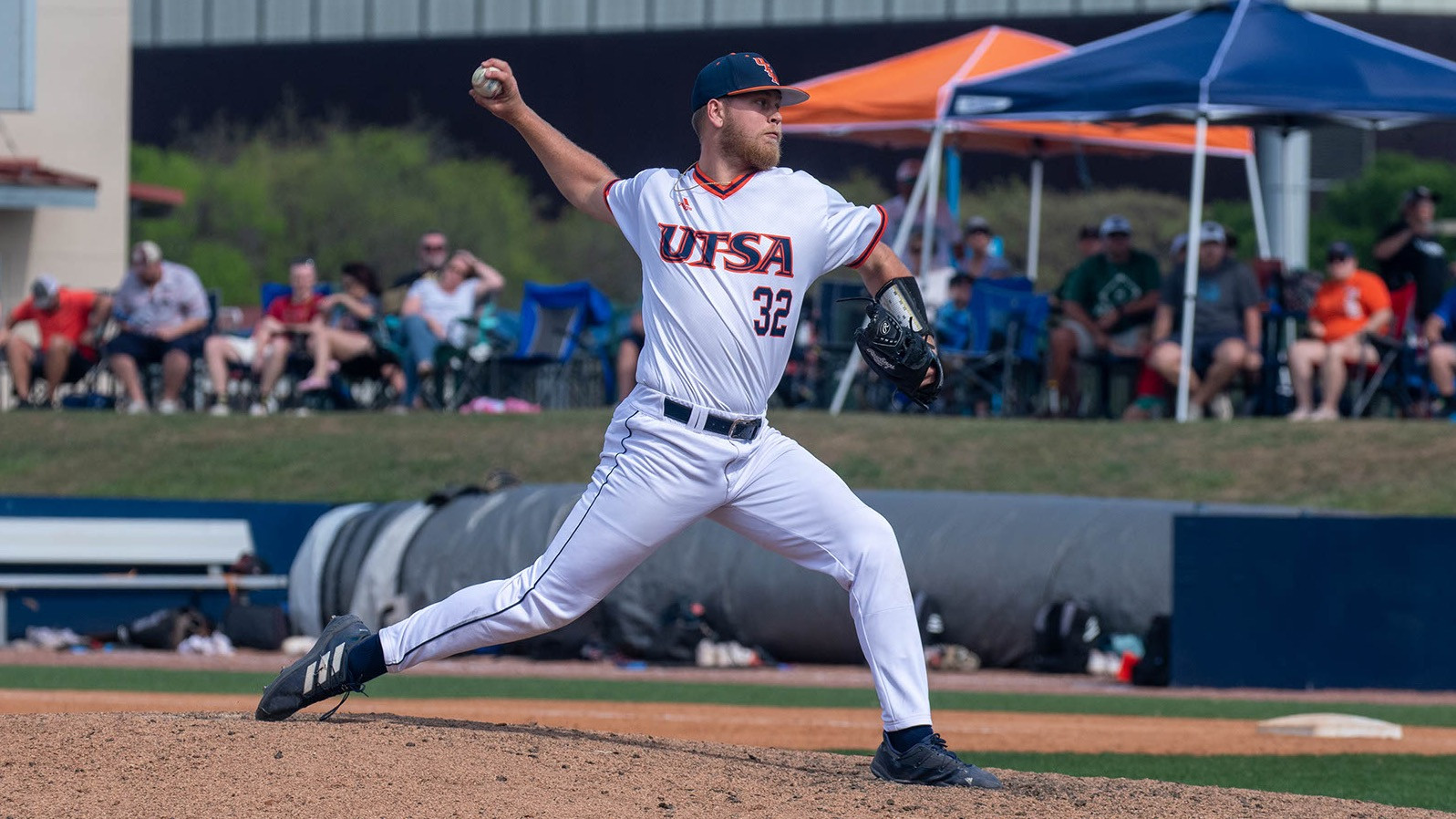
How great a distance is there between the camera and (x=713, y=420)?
213 inches

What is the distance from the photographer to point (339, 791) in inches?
200

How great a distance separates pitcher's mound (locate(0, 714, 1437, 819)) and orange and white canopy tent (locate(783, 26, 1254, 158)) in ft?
37.4

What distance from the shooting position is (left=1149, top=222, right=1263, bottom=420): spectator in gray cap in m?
15.0

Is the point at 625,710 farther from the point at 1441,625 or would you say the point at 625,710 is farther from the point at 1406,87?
the point at 1406,87

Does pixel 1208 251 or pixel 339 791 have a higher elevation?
pixel 1208 251

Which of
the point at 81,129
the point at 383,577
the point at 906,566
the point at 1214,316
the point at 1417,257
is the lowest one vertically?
the point at 383,577

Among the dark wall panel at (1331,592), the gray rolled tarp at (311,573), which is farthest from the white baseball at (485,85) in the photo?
the gray rolled tarp at (311,573)

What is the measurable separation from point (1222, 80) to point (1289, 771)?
27.7ft

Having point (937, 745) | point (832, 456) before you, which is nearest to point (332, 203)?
point (832, 456)

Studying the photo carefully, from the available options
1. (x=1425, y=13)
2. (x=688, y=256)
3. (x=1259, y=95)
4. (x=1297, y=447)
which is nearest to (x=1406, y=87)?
(x=1259, y=95)

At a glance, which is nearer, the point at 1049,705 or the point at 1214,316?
the point at 1049,705

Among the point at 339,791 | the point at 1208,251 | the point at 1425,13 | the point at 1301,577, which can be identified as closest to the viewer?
the point at 339,791

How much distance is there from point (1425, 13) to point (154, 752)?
150ft

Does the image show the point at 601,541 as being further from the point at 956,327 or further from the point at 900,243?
the point at 900,243
